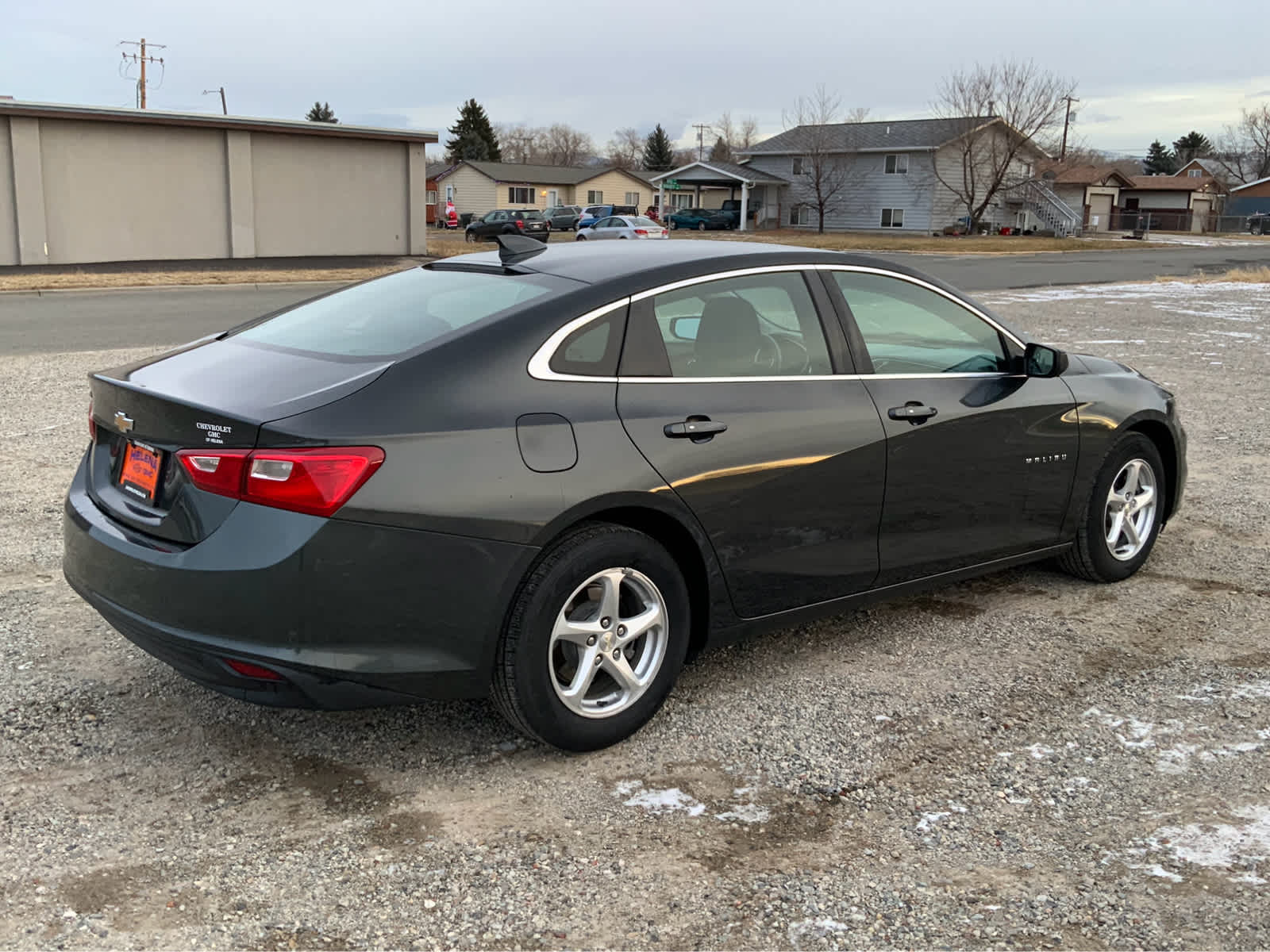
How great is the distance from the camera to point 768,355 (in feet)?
13.4

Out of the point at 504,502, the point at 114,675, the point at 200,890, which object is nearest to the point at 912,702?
the point at 504,502

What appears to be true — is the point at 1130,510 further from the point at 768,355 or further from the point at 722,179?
the point at 722,179

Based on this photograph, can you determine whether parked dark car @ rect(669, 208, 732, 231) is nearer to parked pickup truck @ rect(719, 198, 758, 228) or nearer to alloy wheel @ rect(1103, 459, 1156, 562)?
parked pickup truck @ rect(719, 198, 758, 228)

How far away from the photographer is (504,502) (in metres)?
3.29

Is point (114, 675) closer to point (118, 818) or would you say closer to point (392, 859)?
point (118, 818)

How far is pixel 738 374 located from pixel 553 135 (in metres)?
141

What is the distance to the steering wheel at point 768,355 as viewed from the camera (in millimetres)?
4055

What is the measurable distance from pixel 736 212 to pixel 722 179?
7.23ft

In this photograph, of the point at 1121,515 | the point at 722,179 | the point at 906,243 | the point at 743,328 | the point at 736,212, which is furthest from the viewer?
the point at 722,179

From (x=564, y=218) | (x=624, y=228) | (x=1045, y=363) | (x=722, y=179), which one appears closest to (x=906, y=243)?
(x=624, y=228)

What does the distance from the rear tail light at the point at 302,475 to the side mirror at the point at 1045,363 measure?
9.50 ft

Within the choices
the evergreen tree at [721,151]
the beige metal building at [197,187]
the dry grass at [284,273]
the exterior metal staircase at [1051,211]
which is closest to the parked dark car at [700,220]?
the dry grass at [284,273]

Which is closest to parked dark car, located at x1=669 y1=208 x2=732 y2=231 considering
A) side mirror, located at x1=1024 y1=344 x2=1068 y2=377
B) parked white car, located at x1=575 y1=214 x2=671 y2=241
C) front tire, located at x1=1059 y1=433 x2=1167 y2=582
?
parked white car, located at x1=575 y1=214 x2=671 y2=241

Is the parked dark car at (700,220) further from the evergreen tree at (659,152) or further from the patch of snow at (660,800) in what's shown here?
the patch of snow at (660,800)
